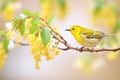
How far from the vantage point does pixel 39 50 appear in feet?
2.10

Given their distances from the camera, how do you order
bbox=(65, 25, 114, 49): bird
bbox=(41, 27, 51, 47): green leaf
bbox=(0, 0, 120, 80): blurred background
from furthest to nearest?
bbox=(0, 0, 120, 80): blurred background → bbox=(65, 25, 114, 49): bird → bbox=(41, 27, 51, 47): green leaf

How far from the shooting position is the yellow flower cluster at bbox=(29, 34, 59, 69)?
2.08 ft

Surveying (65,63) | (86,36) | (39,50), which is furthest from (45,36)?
(65,63)

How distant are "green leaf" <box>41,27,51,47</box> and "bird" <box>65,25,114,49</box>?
105 millimetres

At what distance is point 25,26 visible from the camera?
68 cm

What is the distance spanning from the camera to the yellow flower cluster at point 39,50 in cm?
63

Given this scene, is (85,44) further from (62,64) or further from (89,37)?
(62,64)

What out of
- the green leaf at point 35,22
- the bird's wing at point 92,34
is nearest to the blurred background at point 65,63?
the bird's wing at point 92,34

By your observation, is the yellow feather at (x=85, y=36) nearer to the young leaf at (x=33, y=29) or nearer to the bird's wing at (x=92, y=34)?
the bird's wing at (x=92, y=34)

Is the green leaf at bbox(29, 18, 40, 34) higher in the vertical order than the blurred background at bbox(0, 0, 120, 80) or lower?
higher

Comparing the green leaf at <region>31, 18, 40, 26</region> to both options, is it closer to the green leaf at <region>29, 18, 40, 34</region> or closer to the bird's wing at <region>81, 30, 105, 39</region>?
the green leaf at <region>29, 18, 40, 34</region>

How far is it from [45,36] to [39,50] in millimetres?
27

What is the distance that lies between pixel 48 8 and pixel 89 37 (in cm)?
59

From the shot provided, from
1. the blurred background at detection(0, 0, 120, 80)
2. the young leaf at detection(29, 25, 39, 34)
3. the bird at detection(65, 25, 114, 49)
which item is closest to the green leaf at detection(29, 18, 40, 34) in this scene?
the young leaf at detection(29, 25, 39, 34)
